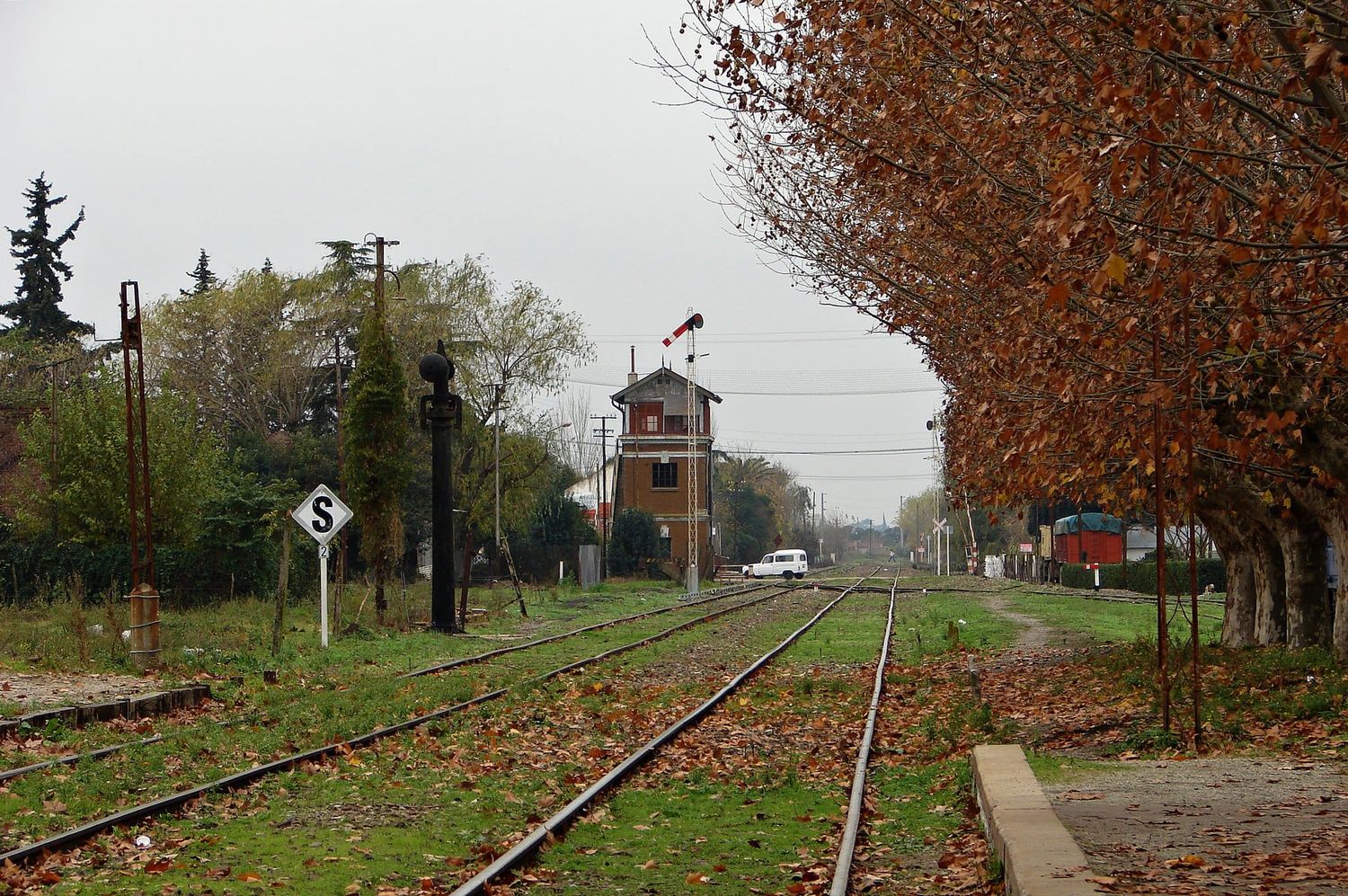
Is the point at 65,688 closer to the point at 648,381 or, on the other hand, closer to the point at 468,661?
the point at 468,661

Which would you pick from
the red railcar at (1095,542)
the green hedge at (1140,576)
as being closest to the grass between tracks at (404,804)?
the green hedge at (1140,576)

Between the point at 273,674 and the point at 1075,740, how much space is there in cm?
1087

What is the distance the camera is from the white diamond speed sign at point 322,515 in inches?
935

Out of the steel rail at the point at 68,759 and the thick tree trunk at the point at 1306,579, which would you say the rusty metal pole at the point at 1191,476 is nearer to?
the thick tree trunk at the point at 1306,579

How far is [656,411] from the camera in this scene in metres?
90.4

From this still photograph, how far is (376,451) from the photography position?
31.0m

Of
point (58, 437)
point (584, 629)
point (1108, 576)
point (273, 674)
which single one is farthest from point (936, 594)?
point (273, 674)

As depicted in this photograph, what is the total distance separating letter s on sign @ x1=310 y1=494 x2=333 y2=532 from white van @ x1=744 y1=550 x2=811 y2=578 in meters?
59.5

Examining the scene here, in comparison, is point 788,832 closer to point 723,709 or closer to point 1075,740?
point 1075,740

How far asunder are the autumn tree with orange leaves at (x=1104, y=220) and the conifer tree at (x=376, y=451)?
14426 mm

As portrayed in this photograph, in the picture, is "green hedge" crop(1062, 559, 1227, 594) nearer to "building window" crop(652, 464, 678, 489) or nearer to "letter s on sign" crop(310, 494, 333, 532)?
"building window" crop(652, 464, 678, 489)

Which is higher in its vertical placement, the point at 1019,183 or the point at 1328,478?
the point at 1019,183

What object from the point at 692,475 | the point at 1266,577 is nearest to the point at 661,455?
the point at 692,475

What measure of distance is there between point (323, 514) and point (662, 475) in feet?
212
